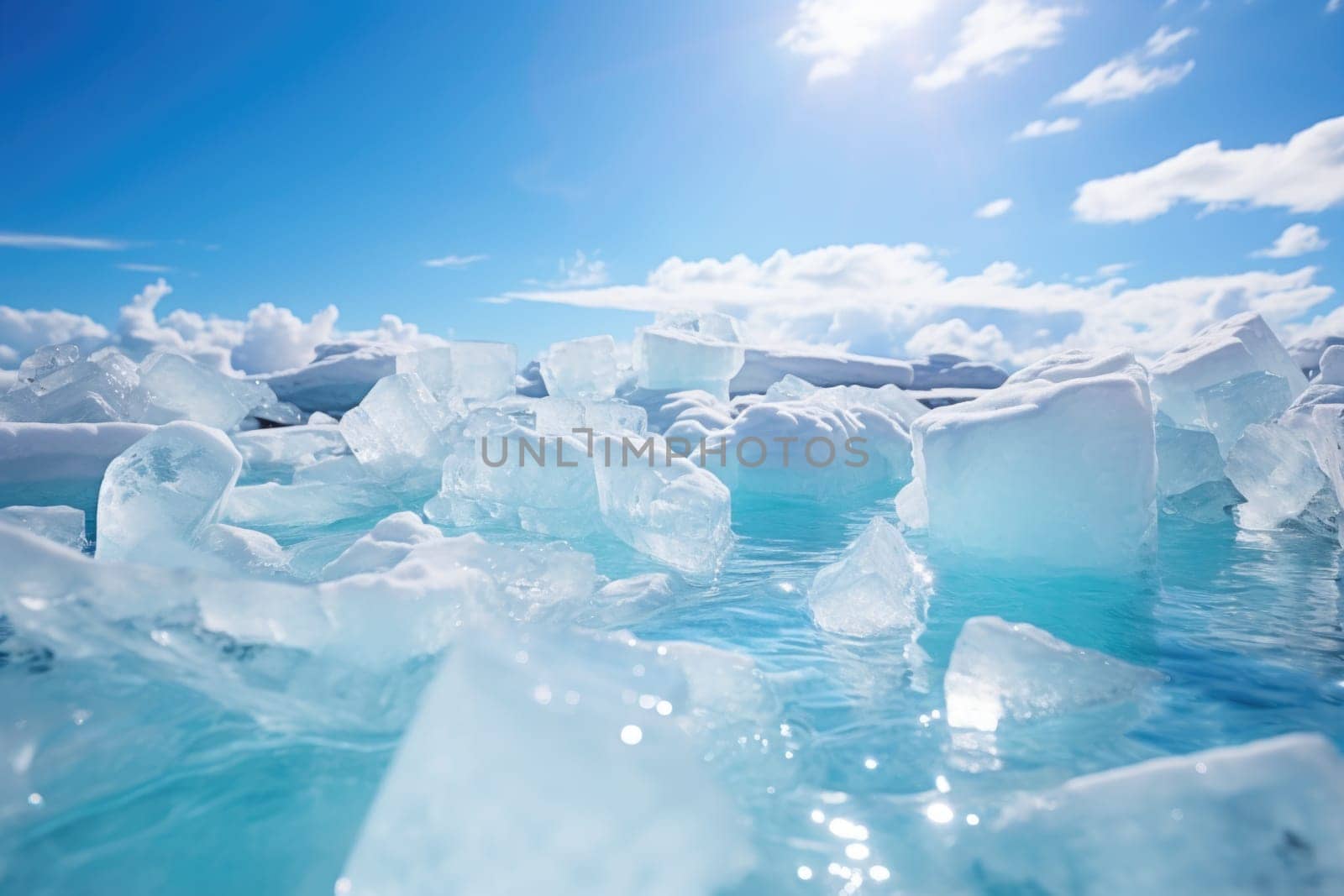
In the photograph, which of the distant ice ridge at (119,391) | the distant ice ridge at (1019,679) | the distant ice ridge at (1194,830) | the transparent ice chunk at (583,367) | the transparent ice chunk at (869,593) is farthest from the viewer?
the transparent ice chunk at (583,367)

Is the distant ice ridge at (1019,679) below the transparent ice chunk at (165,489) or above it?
below

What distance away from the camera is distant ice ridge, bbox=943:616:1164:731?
1911mm

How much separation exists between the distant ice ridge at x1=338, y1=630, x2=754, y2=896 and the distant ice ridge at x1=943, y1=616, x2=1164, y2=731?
3.11ft

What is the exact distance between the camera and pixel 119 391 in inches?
260

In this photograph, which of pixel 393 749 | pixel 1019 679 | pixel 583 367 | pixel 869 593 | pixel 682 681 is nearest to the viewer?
pixel 682 681

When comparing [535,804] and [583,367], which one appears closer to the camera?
[535,804]

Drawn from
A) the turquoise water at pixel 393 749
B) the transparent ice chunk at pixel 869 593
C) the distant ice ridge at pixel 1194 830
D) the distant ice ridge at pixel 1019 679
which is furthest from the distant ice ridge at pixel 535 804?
the transparent ice chunk at pixel 869 593

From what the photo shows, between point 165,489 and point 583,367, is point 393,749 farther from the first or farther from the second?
point 583,367

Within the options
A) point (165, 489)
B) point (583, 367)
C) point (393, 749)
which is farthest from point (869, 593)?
point (583, 367)

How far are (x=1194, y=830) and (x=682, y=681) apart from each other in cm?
94

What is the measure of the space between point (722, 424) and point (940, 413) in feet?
10.9

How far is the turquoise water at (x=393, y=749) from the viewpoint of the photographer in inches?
53.9

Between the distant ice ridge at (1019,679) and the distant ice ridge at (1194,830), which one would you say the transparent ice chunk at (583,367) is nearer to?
the distant ice ridge at (1019,679)

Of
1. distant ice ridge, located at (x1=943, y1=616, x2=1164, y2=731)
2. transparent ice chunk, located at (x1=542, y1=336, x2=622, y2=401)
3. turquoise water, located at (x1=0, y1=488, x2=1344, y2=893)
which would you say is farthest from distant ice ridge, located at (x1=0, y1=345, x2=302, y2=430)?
distant ice ridge, located at (x1=943, y1=616, x2=1164, y2=731)
